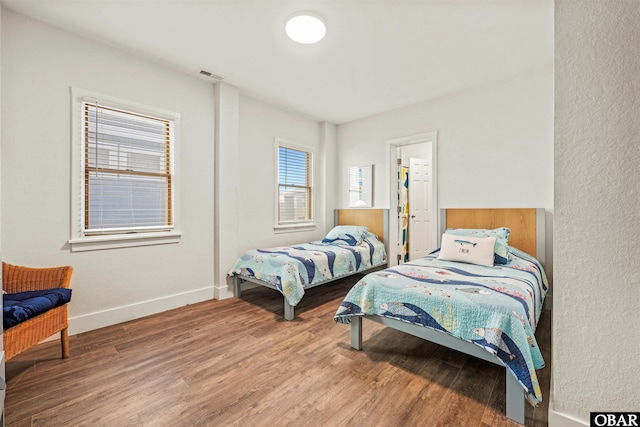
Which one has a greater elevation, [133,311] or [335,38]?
[335,38]

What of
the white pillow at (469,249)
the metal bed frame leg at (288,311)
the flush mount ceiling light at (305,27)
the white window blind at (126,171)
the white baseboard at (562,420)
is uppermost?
the flush mount ceiling light at (305,27)

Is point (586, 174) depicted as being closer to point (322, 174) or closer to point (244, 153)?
point (244, 153)

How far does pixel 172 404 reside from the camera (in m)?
1.60

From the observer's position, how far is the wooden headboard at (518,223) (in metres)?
3.05

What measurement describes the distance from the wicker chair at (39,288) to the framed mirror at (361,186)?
12.7ft

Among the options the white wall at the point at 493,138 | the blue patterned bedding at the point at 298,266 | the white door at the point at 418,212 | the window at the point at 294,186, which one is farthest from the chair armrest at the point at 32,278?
the white door at the point at 418,212

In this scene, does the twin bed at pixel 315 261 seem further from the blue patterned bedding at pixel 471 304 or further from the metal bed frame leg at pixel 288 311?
the blue patterned bedding at pixel 471 304

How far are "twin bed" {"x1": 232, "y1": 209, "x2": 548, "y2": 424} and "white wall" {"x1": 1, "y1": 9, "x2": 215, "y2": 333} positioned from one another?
0.97 m

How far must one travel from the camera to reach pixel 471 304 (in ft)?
5.53

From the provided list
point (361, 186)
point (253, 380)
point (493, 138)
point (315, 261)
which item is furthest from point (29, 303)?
point (493, 138)

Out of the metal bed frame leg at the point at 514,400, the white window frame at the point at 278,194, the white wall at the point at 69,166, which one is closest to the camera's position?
the metal bed frame leg at the point at 514,400

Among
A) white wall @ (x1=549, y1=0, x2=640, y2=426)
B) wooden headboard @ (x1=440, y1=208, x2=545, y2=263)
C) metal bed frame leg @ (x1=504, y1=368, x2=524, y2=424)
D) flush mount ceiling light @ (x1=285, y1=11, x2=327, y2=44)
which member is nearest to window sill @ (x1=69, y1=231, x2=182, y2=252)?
flush mount ceiling light @ (x1=285, y1=11, x2=327, y2=44)

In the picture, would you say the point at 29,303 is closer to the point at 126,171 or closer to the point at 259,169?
the point at 126,171

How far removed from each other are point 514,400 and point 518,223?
2346 mm
